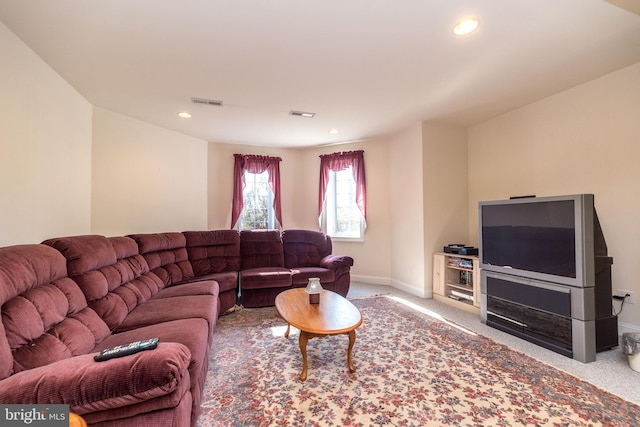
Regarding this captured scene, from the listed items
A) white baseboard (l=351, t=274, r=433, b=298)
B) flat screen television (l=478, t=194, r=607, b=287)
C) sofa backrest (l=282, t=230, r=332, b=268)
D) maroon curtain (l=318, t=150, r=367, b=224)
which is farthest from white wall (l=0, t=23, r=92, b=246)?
flat screen television (l=478, t=194, r=607, b=287)

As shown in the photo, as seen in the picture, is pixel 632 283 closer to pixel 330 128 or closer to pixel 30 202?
pixel 330 128

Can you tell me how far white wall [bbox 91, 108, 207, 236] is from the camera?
3.12 m

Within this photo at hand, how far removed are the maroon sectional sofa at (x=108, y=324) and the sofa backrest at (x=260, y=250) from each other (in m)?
0.54

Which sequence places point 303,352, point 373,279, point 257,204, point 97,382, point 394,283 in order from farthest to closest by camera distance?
1. point 257,204
2. point 373,279
3. point 394,283
4. point 303,352
5. point 97,382

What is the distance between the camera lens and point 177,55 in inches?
82.4

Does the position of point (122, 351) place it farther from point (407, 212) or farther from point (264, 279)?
point (407, 212)

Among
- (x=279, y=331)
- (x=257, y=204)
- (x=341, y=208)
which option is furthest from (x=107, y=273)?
(x=341, y=208)

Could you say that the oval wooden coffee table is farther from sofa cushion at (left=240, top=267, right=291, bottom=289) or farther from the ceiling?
the ceiling

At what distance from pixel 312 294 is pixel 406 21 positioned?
2204 mm

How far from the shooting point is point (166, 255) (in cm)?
302

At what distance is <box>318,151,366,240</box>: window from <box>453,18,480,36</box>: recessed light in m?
2.76

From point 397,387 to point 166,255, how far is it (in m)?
2.75

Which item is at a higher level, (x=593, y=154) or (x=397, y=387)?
(x=593, y=154)

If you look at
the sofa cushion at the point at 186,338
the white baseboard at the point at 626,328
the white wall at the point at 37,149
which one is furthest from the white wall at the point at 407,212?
the white wall at the point at 37,149
